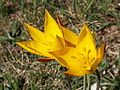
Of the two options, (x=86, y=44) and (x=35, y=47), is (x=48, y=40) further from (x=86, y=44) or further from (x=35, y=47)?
(x=86, y=44)

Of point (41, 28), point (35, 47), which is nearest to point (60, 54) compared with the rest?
point (35, 47)

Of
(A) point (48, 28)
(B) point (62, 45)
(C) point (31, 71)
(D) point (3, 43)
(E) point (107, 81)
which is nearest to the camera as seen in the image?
(B) point (62, 45)

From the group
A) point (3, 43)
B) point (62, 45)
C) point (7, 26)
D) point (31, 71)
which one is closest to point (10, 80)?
point (31, 71)

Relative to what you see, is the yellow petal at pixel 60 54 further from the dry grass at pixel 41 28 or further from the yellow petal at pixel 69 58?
the dry grass at pixel 41 28

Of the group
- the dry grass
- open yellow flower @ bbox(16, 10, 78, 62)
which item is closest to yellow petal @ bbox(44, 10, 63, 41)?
open yellow flower @ bbox(16, 10, 78, 62)

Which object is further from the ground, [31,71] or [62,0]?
[62,0]

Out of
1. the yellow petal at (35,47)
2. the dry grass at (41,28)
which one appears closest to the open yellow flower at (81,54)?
the yellow petal at (35,47)

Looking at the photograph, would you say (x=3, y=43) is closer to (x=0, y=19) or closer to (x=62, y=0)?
(x=0, y=19)
